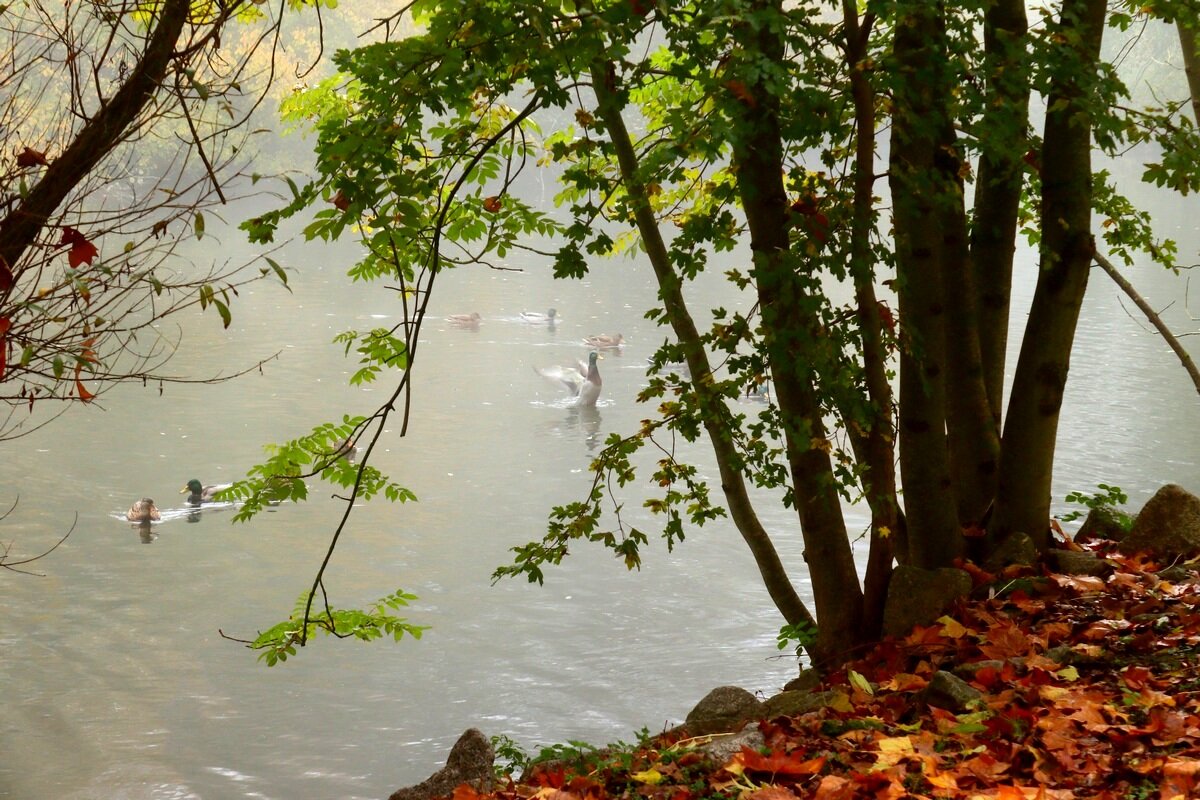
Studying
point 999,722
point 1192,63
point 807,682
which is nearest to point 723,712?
point 807,682

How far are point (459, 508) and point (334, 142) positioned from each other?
8.97 meters

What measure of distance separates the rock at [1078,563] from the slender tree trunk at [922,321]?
407 millimetres

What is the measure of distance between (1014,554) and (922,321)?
1.12 m

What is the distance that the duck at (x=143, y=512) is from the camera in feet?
39.3

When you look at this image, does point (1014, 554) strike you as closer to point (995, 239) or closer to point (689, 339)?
point (995, 239)

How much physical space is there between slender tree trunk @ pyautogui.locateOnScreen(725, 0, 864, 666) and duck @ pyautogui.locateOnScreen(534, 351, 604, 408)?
39.2 feet

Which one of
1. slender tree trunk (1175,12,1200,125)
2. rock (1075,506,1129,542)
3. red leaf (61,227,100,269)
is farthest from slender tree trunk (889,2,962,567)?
red leaf (61,227,100,269)

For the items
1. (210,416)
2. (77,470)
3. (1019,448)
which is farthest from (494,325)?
(1019,448)

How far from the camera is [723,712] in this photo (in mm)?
4793

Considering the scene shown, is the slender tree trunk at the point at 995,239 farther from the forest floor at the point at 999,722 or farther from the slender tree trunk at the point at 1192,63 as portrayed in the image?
the forest floor at the point at 999,722

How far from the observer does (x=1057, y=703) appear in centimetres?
328

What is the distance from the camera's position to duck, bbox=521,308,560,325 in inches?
958

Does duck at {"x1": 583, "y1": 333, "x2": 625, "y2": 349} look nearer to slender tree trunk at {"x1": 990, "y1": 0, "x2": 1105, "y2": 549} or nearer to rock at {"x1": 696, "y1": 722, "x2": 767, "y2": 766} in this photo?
slender tree trunk at {"x1": 990, "y1": 0, "x2": 1105, "y2": 549}

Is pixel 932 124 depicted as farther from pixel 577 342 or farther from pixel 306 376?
pixel 577 342
